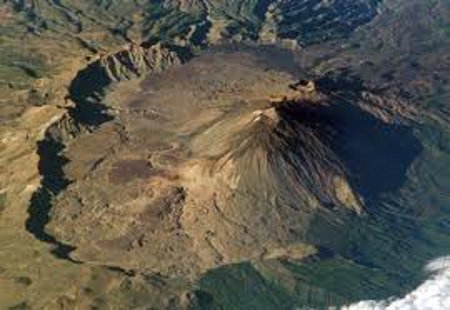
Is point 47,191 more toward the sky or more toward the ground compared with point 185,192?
more toward the ground

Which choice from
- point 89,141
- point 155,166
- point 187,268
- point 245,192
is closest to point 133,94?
point 89,141

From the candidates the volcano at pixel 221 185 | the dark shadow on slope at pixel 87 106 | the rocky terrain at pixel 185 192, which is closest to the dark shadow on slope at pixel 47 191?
the rocky terrain at pixel 185 192

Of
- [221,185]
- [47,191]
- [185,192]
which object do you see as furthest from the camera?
[47,191]

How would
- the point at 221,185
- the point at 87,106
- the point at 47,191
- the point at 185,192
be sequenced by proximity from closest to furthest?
the point at 221,185 < the point at 185,192 < the point at 47,191 < the point at 87,106

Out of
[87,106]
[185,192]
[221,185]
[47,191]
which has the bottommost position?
[47,191]

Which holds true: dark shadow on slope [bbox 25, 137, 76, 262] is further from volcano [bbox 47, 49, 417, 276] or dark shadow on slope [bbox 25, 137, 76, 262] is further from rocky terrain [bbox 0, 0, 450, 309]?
volcano [bbox 47, 49, 417, 276]

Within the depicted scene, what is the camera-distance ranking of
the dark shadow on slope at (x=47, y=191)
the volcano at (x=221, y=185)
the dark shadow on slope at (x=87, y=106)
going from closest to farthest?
the volcano at (x=221, y=185), the dark shadow on slope at (x=47, y=191), the dark shadow on slope at (x=87, y=106)

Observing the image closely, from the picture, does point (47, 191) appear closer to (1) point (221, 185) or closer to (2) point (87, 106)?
(1) point (221, 185)

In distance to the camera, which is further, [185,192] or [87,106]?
[87,106]

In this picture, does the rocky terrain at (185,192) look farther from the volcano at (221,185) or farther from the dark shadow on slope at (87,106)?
the dark shadow on slope at (87,106)

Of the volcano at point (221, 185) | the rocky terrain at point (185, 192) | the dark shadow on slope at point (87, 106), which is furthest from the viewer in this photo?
the dark shadow on slope at point (87, 106)

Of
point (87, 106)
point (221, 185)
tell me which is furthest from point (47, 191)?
point (87, 106)
